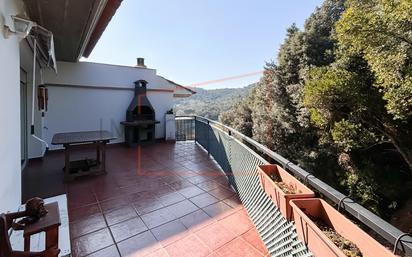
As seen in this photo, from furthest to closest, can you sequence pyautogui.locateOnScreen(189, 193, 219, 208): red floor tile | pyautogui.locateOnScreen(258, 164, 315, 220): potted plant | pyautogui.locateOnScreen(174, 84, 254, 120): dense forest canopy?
pyautogui.locateOnScreen(174, 84, 254, 120): dense forest canopy < pyautogui.locateOnScreen(189, 193, 219, 208): red floor tile < pyautogui.locateOnScreen(258, 164, 315, 220): potted plant

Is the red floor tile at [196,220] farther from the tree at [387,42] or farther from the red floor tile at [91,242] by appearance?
the tree at [387,42]

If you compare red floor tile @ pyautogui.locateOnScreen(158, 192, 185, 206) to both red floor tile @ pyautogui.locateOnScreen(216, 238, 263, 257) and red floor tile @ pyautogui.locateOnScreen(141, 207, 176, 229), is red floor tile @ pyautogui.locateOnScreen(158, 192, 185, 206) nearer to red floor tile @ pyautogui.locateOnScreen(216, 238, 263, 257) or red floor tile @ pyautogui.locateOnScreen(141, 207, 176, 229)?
red floor tile @ pyautogui.locateOnScreen(141, 207, 176, 229)

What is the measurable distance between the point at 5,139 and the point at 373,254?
8.87 feet

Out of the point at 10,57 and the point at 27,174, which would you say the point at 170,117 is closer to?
the point at 27,174

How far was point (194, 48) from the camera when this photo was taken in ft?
41.7

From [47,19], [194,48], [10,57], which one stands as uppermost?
[194,48]

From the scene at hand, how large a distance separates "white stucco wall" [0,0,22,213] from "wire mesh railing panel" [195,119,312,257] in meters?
2.24

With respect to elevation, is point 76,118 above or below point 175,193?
above

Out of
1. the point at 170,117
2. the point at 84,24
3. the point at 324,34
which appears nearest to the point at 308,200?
the point at 84,24

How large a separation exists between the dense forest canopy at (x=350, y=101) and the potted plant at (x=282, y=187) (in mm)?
3372

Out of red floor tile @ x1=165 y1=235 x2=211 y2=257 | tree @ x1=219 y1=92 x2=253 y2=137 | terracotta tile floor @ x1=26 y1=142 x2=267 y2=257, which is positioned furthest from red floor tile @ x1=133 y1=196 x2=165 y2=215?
tree @ x1=219 y1=92 x2=253 y2=137

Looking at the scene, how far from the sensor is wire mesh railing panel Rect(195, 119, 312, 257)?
1635 mm

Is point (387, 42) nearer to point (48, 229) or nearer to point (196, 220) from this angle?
point (196, 220)

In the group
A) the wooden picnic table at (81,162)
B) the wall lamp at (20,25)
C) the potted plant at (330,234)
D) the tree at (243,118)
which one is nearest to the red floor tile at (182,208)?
the potted plant at (330,234)
